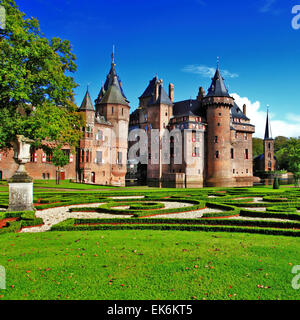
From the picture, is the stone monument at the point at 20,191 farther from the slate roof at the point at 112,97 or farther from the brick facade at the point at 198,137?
the slate roof at the point at 112,97

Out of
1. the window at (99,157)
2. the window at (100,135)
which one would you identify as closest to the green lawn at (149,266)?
the window at (99,157)

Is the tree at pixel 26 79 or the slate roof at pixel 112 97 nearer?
the tree at pixel 26 79

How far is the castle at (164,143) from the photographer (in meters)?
45.3

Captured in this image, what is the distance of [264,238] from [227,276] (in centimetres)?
361

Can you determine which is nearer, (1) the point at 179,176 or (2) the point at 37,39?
(2) the point at 37,39

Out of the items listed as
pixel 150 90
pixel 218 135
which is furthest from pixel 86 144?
pixel 218 135

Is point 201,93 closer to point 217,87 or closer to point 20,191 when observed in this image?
point 217,87

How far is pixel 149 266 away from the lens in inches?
236

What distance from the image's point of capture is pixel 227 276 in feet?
17.9

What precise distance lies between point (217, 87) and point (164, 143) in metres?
12.9

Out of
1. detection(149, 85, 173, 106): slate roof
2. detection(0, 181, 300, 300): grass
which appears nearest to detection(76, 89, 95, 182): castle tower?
detection(149, 85, 173, 106): slate roof

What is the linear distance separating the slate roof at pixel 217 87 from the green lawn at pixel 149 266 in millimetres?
41088
